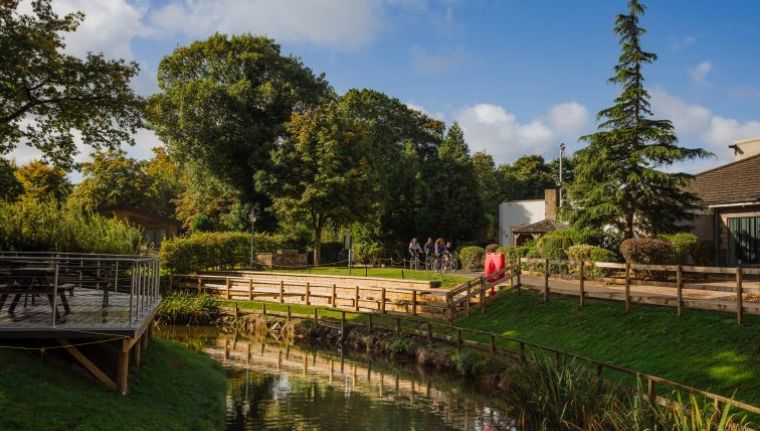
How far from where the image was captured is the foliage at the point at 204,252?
36.1 m

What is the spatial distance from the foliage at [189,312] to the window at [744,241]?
21693 mm

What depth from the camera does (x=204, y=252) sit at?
123 ft

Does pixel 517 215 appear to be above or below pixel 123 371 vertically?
above

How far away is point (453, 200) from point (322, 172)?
33.5 feet

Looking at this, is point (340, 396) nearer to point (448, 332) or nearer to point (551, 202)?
point (448, 332)

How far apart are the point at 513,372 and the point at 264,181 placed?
1263 inches

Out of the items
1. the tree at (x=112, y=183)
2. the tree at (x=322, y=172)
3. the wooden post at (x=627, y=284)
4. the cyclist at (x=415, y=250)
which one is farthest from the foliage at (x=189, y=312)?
the tree at (x=112, y=183)

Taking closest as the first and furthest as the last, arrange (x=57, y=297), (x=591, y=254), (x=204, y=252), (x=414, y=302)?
1. (x=57, y=297)
2. (x=414, y=302)
3. (x=591, y=254)
4. (x=204, y=252)

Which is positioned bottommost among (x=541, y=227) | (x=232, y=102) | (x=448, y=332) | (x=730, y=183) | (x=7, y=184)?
(x=448, y=332)

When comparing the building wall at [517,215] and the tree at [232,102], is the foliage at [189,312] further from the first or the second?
the building wall at [517,215]

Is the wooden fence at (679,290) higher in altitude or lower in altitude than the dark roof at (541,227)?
lower

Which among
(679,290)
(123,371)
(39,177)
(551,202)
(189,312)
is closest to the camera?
(123,371)

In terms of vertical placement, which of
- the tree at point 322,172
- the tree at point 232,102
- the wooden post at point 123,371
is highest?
the tree at point 232,102

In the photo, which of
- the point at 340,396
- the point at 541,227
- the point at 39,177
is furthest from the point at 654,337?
the point at 39,177
